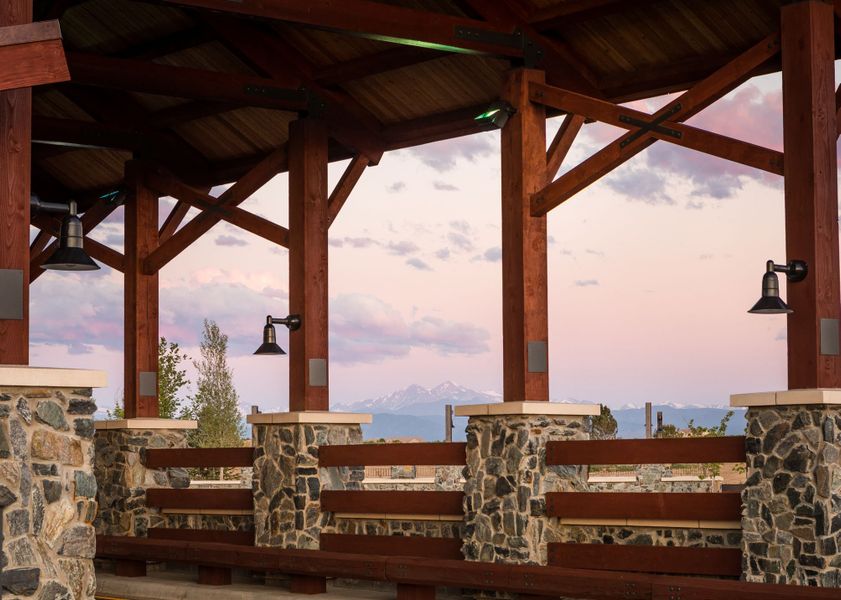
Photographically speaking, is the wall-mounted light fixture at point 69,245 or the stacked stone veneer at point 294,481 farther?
the stacked stone veneer at point 294,481

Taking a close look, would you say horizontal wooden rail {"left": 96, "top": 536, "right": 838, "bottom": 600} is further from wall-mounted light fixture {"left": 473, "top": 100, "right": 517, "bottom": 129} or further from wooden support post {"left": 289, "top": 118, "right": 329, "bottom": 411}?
wall-mounted light fixture {"left": 473, "top": 100, "right": 517, "bottom": 129}

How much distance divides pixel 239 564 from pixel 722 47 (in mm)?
7274

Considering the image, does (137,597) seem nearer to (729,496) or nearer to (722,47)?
(729,496)

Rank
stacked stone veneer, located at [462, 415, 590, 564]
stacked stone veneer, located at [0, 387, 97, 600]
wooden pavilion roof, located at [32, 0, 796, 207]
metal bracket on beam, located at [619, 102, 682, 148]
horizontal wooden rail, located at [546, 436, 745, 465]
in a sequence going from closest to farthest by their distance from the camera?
stacked stone veneer, located at [0, 387, 97, 600] < horizontal wooden rail, located at [546, 436, 745, 465] < metal bracket on beam, located at [619, 102, 682, 148] < stacked stone veneer, located at [462, 415, 590, 564] < wooden pavilion roof, located at [32, 0, 796, 207]

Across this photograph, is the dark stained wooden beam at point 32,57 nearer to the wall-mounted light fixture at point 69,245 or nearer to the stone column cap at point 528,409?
the wall-mounted light fixture at point 69,245

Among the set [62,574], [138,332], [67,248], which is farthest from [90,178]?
[62,574]

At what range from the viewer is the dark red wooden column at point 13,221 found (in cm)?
967

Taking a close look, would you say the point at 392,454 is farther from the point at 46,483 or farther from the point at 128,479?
the point at 46,483

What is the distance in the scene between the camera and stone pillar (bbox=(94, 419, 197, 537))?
16.8 m

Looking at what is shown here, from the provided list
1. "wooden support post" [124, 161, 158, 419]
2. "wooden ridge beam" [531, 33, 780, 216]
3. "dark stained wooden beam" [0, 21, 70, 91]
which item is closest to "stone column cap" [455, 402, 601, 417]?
"wooden ridge beam" [531, 33, 780, 216]

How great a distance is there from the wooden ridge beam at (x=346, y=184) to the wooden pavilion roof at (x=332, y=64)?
151 mm

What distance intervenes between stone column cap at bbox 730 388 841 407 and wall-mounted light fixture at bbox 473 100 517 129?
159 inches

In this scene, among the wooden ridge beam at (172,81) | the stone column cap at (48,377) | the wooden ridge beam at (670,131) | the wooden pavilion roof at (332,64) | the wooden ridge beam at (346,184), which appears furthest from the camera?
the wooden ridge beam at (346,184)

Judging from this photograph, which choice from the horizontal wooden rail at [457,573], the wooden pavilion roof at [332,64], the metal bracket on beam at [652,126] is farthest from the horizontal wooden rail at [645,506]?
the wooden pavilion roof at [332,64]
